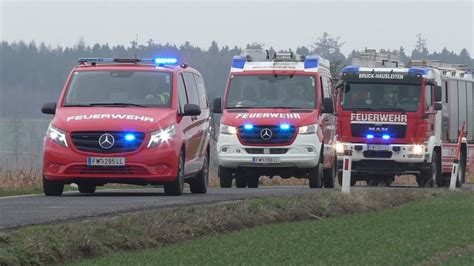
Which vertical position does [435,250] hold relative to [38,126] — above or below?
above

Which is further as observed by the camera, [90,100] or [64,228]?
[90,100]

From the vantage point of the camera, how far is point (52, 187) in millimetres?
20641

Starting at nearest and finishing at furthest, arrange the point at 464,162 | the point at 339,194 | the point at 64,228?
the point at 64,228, the point at 339,194, the point at 464,162

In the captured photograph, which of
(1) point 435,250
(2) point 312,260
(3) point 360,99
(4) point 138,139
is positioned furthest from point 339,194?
(3) point 360,99

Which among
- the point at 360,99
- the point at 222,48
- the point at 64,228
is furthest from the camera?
the point at 222,48

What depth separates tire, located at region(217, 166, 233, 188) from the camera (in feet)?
96.2

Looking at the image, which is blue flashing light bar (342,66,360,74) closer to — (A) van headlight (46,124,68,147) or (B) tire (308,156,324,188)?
(B) tire (308,156,324,188)

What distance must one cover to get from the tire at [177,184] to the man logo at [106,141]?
1.15 m

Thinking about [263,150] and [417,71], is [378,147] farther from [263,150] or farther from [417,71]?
[263,150]

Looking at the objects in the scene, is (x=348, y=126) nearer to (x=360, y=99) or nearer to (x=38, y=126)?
(x=360, y=99)

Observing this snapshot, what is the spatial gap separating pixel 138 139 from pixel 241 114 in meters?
8.27

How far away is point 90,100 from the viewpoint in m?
21.1

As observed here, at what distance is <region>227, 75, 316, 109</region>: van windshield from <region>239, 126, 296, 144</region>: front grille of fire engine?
588mm

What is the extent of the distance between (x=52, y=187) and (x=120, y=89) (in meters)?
1.91
